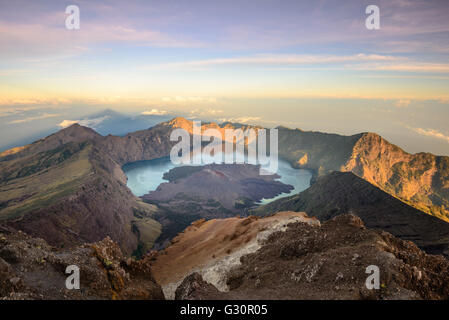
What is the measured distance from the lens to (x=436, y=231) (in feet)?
222

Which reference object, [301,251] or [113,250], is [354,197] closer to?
[301,251]

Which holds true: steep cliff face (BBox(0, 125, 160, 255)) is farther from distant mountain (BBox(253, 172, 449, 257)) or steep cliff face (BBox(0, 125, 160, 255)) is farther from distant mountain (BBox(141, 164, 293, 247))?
distant mountain (BBox(253, 172, 449, 257))

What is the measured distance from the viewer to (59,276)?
717 inches

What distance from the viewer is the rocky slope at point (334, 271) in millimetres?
16234

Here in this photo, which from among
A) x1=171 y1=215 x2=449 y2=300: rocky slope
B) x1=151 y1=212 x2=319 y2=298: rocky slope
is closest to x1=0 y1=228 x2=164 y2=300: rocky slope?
x1=171 y1=215 x2=449 y2=300: rocky slope

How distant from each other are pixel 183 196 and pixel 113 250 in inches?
6106

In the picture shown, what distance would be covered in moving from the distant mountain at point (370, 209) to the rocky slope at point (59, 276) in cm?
6712

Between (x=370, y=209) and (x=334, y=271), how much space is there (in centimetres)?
8991

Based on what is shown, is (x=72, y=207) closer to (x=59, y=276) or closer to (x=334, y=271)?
(x=59, y=276)

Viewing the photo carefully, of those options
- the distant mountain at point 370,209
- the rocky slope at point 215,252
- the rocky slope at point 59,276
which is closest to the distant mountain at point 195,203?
the distant mountain at point 370,209

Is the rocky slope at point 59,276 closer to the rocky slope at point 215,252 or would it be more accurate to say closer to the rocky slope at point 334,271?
the rocky slope at point 334,271

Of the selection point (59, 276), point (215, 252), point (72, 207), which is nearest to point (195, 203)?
point (72, 207)

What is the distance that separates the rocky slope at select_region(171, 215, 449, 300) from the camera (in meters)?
16.2
